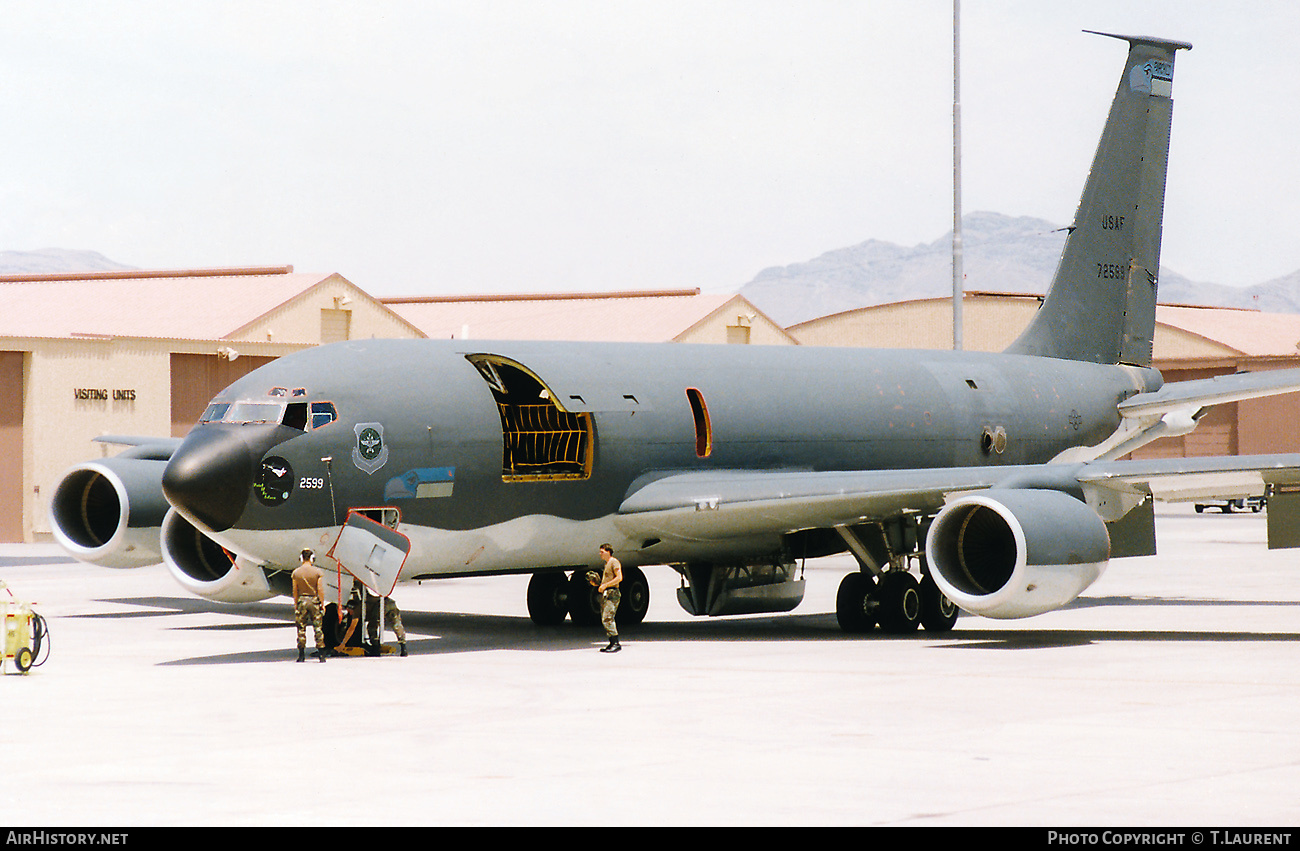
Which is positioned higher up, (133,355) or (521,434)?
(133,355)

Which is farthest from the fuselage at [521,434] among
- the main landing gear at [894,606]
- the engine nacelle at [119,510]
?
the engine nacelle at [119,510]

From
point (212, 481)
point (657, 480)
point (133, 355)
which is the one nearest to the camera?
point (212, 481)

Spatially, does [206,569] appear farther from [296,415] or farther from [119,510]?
[296,415]

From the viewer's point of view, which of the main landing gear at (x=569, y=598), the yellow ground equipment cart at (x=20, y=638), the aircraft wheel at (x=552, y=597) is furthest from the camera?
the aircraft wheel at (x=552, y=597)

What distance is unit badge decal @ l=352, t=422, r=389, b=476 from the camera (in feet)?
72.3

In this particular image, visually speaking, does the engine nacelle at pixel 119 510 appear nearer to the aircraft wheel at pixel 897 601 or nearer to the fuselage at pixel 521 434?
the fuselage at pixel 521 434

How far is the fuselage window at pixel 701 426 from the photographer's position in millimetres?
25484

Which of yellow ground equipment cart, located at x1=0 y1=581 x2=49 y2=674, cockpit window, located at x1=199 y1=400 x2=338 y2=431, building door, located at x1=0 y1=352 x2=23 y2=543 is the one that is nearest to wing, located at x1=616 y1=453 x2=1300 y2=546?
cockpit window, located at x1=199 y1=400 x2=338 y2=431

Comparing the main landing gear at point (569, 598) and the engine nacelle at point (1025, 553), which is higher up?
the engine nacelle at point (1025, 553)

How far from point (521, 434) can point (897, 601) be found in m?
6.27

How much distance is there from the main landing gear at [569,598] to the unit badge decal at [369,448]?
18.0 feet

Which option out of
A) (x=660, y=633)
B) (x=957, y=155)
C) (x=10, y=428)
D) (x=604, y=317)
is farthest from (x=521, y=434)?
(x=604, y=317)

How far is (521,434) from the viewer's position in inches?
950
